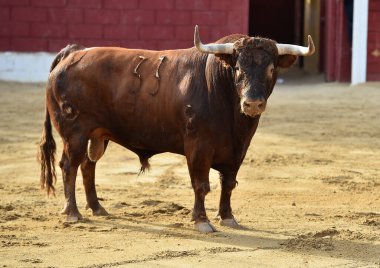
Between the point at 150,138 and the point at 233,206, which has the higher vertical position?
the point at 150,138

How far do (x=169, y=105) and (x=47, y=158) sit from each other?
124cm

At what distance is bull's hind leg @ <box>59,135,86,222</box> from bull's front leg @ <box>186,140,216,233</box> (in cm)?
89

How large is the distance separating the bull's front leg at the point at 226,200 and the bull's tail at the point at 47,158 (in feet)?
4.48

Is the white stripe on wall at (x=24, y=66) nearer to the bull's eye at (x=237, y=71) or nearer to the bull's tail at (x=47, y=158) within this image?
the bull's tail at (x=47, y=158)

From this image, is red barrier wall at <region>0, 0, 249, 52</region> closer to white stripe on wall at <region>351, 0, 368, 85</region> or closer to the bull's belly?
white stripe on wall at <region>351, 0, 368, 85</region>

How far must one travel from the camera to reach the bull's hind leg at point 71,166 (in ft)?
24.5

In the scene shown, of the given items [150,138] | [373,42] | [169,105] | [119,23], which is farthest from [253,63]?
[119,23]

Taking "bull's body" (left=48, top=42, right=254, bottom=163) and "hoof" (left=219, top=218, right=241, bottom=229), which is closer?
"bull's body" (left=48, top=42, right=254, bottom=163)

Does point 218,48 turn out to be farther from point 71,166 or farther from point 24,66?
point 24,66

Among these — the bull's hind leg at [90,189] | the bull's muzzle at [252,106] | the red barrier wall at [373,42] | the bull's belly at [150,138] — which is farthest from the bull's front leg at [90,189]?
the red barrier wall at [373,42]

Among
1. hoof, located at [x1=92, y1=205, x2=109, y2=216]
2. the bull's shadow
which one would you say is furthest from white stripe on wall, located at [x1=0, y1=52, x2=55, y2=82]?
the bull's shadow

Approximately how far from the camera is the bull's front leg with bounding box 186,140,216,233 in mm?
7000

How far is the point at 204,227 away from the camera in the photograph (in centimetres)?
701

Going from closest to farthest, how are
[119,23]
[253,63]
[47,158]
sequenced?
[253,63], [47,158], [119,23]
